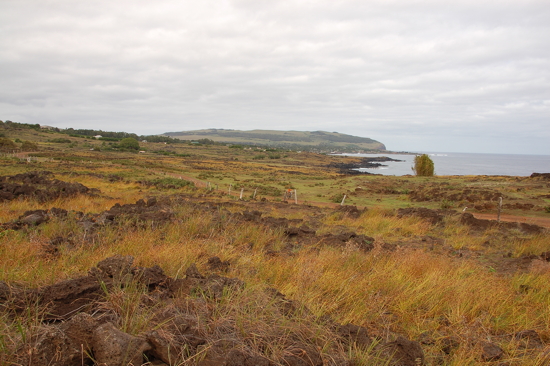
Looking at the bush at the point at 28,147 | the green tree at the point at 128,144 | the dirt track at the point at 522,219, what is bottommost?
the dirt track at the point at 522,219

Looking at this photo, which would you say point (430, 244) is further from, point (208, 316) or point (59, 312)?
point (59, 312)

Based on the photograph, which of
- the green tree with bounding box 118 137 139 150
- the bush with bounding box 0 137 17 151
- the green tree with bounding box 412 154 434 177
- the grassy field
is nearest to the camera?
the grassy field

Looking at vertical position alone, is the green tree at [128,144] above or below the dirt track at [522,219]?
above

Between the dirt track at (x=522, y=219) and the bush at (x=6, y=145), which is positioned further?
the bush at (x=6, y=145)

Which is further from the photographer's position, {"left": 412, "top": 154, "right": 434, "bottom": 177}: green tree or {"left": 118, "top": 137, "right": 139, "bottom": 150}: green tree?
{"left": 118, "top": 137, "right": 139, "bottom": 150}: green tree

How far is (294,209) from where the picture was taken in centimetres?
2061

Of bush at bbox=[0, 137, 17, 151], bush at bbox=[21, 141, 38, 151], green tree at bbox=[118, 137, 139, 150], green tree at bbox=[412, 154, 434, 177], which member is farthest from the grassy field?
green tree at bbox=[118, 137, 139, 150]

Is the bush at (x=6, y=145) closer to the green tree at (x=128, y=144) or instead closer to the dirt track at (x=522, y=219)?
the green tree at (x=128, y=144)

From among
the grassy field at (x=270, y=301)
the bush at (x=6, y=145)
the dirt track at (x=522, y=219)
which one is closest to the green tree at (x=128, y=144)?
the bush at (x=6, y=145)

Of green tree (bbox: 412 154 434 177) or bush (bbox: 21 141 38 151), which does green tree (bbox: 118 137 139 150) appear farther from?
green tree (bbox: 412 154 434 177)

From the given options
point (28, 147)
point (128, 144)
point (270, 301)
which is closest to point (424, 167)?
point (270, 301)

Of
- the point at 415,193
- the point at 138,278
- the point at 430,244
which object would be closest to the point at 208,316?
the point at 138,278

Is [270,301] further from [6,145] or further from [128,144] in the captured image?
[128,144]

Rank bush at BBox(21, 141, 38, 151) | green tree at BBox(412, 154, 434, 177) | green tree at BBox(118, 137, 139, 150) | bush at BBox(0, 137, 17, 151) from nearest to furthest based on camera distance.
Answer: green tree at BBox(412, 154, 434, 177) < bush at BBox(0, 137, 17, 151) < bush at BBox(21, 141, 38, 151) < green tree at BBox(118, 137, 139, 150)
